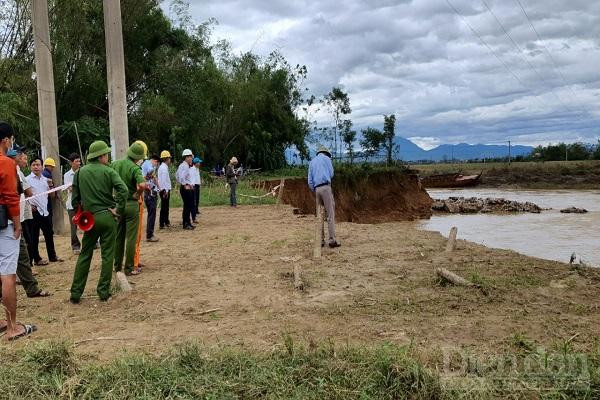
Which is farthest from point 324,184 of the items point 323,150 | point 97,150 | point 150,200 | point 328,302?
point 97,150

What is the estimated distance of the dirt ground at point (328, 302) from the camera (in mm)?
4957

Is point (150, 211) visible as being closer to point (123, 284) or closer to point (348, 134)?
point (123, 284)

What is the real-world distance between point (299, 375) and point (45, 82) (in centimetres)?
1033

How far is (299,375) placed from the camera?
3932 mm

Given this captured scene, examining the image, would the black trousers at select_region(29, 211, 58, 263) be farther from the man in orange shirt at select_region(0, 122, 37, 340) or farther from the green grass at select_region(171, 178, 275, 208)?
the green grass at select_region(171, 178, 275, 208)

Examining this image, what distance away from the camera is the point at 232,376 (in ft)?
12.9

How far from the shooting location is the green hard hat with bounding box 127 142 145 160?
24.8 feet

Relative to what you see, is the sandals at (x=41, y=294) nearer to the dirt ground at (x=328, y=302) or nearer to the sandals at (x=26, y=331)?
the dirt ground at (x=328, y=302)

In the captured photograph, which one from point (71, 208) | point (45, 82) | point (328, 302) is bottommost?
point (328, 302)

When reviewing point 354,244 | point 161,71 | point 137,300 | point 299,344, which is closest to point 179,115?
point 161,71

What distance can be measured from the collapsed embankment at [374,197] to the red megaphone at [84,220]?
72.0ft

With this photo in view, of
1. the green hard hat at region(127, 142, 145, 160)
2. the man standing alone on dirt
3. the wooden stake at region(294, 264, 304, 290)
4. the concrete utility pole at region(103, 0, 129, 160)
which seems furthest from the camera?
the man standing alone on dirt

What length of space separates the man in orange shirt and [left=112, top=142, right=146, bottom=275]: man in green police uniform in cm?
228

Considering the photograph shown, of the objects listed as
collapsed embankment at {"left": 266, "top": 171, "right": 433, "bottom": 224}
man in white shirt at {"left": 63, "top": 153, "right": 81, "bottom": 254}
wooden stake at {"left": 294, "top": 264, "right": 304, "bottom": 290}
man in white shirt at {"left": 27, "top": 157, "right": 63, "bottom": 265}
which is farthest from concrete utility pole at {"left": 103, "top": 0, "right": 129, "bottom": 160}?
collapsed embankment at {"left": 266, "top": 171, "right": 433, "bottom": 224}
